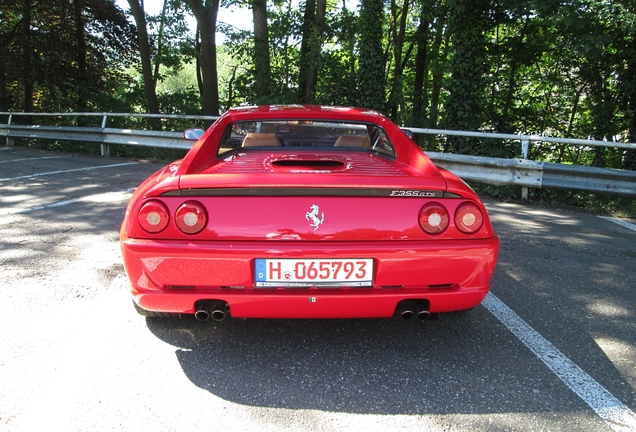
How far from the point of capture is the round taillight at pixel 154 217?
2.36m

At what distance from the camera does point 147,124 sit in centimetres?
1480

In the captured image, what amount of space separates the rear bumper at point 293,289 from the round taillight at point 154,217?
0.08 metres

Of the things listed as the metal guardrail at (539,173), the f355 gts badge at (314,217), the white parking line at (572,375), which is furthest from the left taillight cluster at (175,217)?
the metal guardrail at (539,173)

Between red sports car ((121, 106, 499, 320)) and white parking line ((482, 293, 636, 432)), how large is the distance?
55cm

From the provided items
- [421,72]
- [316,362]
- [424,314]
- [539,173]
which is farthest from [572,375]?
[421,72]

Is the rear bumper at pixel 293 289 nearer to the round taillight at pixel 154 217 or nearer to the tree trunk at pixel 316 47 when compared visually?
the round taillight at pixel 154 217

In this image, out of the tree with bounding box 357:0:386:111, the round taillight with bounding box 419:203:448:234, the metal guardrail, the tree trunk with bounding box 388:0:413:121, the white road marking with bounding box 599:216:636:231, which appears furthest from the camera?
the tree trunk with bounding box 388:0:413:121

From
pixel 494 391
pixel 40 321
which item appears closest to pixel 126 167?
pixel 40 321

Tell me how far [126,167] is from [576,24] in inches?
370

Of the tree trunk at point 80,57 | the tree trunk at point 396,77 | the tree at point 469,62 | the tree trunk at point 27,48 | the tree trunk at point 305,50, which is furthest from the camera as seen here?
the tree trunk at point 80,57

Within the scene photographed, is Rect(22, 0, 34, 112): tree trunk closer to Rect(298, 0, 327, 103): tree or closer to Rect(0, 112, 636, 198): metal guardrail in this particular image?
Rect(298, 0, 327, 103): tree

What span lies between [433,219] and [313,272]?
0.66m

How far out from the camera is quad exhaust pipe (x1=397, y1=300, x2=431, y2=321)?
2375 mm

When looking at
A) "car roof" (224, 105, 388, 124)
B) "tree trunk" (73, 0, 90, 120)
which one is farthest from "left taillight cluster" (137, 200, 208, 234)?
"tree trunk" (73, 0, 90, 120)
